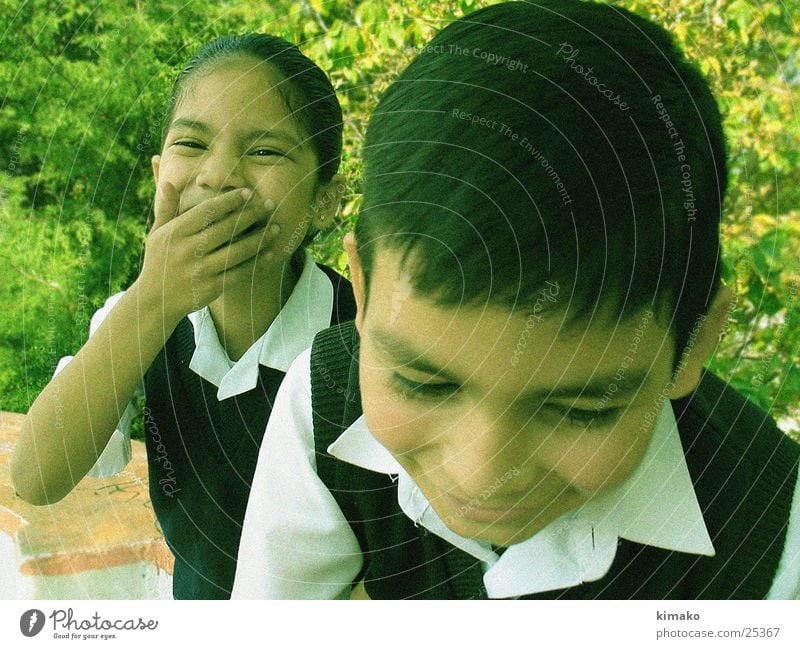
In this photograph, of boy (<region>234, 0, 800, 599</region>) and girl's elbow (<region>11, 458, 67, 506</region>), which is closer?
boy (<region>234, 0, 800, 599</region>)

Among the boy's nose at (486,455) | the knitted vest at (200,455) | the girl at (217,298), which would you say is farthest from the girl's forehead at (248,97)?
the boy's nose at (486,455)

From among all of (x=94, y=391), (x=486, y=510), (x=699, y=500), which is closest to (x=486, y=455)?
(x=486, y=510)

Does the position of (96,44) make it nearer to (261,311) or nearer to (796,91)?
(261,311)

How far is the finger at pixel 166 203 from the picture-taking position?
2.02ft

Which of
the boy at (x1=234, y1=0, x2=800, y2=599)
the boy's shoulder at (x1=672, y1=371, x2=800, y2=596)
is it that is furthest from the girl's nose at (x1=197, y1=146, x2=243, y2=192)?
the boy's shoulder at (x1=672, y1=371, x2=800, y2=596)

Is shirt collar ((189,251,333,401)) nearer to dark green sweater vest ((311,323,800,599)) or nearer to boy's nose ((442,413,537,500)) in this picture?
dark green sweater vest ((311,323,800,599))

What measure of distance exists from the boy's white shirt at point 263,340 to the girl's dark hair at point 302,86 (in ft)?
0.23

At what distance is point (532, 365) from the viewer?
52 centimetres

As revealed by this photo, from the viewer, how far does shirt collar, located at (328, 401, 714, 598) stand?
0.61 meters

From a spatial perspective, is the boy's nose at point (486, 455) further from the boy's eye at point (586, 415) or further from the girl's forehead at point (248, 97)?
the girl's forehead at point (248, 97)

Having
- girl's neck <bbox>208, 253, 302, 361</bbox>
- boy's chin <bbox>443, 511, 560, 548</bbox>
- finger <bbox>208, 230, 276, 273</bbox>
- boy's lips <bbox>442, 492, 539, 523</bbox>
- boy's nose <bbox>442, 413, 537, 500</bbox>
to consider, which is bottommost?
boy's chin <bbox>443, 511, 560, 548</bbox>

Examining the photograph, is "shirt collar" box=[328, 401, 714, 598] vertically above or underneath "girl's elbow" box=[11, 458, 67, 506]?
above

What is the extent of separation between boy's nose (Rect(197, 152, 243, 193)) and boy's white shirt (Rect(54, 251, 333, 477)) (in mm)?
67
